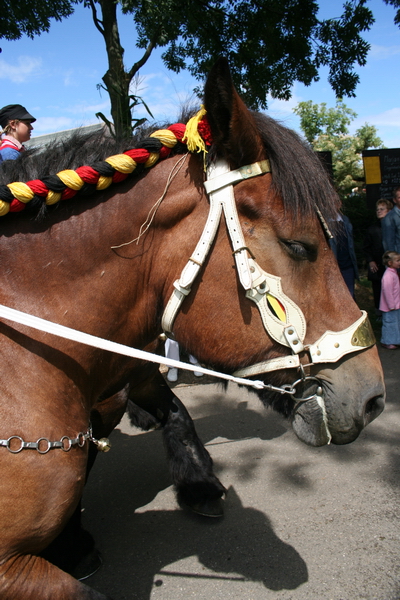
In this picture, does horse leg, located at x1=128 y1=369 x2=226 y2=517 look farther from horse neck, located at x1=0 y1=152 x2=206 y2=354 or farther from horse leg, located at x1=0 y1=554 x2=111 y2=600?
horse leg, located at x1=0 y1=554 x2=111 y2=600

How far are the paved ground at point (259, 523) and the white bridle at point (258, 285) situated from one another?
137cm

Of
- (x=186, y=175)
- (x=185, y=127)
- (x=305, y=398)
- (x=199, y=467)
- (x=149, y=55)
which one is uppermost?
(x=149, y=55)

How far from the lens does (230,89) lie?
1.35 metres

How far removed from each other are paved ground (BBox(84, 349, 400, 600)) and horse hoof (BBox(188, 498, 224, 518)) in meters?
0.06

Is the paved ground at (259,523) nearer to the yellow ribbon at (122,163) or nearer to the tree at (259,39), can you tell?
the yellow ribbon at (122,163)

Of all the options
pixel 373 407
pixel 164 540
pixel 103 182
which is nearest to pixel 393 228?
pixel 164 540

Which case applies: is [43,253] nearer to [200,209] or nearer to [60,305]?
[60,305]

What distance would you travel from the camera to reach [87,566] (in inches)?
92.7

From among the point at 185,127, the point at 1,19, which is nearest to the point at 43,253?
the point at 185,127

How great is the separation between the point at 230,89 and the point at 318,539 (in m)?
2.39

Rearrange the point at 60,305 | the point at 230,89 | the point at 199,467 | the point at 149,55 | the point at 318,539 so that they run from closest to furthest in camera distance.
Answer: the point at 230,89, the point at 60,305, the point at 318,539, the point at 199,467, the point at 149,55

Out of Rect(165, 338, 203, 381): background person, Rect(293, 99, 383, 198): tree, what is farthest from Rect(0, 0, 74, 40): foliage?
Rect(293, 99, 383, 198): tree

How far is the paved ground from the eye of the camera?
2.23m

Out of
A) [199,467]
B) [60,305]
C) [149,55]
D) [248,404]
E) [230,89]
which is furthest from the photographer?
[149,55]
